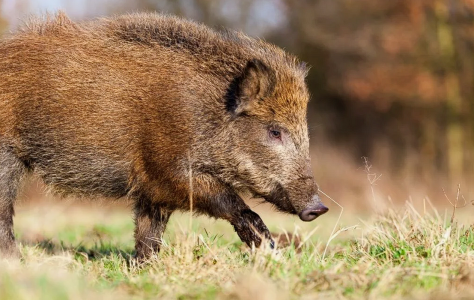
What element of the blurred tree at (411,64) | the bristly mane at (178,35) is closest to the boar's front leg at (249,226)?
the bristly mane at (178,35)

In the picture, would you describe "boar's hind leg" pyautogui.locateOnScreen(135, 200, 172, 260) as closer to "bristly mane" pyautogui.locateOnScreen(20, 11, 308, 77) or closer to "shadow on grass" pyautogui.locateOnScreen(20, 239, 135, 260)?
"shadow on grass" pyautogui.locateOnScreen(20, 239, 135, 260)

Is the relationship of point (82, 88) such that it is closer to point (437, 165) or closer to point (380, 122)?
point (437, 165)

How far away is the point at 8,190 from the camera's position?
6086 millimetres

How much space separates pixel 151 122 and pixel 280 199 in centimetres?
120

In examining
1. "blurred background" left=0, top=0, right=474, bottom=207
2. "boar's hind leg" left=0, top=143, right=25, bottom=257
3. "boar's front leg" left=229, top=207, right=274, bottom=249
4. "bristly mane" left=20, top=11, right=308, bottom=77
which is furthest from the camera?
"blurred background" left=0, top=0, right=474, bottom=207

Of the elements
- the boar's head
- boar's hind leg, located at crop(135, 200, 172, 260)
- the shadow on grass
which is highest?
the boar's head

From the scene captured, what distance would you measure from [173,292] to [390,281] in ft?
3.77

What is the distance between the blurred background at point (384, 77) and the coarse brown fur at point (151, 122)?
1009cm

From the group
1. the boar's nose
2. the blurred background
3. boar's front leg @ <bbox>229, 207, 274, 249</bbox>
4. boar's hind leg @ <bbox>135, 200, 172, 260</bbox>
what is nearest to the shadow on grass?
boar's hind leg @ <bbox>135, 200, 172, 260</bbox>

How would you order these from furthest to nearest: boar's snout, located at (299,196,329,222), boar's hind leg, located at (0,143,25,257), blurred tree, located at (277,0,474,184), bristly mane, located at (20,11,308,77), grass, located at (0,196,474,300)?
1. blurred tree, located at (277,0,474,184)
2. bristly mane, located at (20,11,308,77)
3. boar's hind leg, located at (0,143,25,257)
4. boar's snout, located at (299,196,329,222)
5. grass, located at (0,196,474,300)

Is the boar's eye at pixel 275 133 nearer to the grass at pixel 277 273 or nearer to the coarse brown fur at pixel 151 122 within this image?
the coarse brown fur at pixel 151 122

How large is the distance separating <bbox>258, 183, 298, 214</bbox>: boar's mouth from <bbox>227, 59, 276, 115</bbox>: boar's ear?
2.30 feet

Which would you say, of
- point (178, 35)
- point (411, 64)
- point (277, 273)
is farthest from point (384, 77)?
point (277, 273)

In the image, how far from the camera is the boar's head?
5.87 metres
